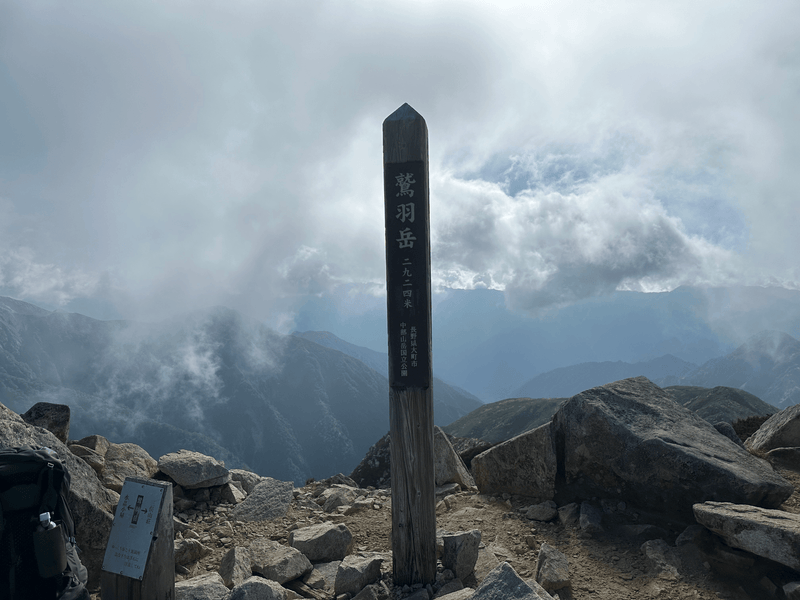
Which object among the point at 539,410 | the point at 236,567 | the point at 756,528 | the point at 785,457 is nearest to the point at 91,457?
the point at 236,567

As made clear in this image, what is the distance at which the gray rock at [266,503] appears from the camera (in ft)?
27.4

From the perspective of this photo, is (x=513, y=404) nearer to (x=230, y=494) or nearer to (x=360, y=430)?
(x=360, y=430)

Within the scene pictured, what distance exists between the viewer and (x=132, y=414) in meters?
181

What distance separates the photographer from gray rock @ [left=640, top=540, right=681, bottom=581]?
5754 mm

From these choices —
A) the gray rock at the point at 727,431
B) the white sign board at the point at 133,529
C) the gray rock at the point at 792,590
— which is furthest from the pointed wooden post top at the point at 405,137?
the gray rock at the point at 727,431

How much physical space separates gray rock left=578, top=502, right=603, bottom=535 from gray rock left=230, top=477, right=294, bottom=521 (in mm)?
5213

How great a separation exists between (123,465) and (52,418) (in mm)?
1553

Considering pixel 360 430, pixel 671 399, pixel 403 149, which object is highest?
pixel 403 149

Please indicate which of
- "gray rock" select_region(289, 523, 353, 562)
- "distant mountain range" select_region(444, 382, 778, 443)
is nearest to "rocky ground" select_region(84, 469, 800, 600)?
"gray rock" select_region(289, 523, 353, 562)

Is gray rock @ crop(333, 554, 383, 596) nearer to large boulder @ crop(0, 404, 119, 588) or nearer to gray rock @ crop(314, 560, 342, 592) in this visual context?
gray rock @ crop(314, 560, 342, 592)

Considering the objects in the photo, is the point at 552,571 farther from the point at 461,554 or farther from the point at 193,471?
the point at 193,471

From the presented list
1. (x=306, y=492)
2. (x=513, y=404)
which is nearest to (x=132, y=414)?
(x=513, y=404)

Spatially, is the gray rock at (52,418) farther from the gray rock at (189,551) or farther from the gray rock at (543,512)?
the gray rock at (543,512)

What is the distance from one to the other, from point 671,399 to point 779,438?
10.4 feet
